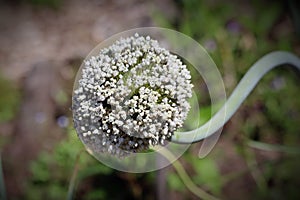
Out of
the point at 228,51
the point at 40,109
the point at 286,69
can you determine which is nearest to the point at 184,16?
the point at 228,51

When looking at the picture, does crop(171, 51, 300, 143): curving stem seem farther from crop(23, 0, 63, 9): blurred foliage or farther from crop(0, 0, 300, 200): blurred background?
crop(23, 0, 63, 9): blurred foliage

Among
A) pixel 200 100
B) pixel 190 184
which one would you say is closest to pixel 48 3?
pixel 200 100

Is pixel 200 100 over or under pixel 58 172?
over

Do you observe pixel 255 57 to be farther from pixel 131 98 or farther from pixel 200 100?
pixel 131 98

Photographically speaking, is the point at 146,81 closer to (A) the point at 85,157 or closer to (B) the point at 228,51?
(A) the point at 85,157

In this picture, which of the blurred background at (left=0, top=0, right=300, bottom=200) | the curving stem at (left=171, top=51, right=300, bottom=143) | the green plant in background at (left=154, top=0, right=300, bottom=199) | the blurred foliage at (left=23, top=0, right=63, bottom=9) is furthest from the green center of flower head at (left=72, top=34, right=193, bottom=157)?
the blurred foliage at (left=23, top=0, right=63, bottom=9)
